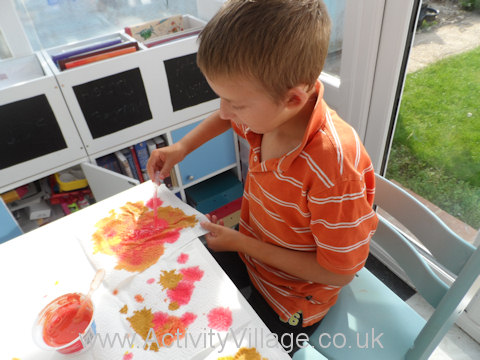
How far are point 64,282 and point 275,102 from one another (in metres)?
0.57

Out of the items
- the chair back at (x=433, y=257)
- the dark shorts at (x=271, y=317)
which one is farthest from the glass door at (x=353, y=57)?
the dark shorts at (x=271, y=317)

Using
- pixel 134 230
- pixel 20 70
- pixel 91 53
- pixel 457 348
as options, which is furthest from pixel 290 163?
pixel 20 70

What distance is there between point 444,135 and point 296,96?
877 mm

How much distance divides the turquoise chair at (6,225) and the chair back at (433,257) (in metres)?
1.17

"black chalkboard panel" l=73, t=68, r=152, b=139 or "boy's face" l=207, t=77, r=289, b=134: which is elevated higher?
"boy's face" l=207, t=77, r=289, b=134

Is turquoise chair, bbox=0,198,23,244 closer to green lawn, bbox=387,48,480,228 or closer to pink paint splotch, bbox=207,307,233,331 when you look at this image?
pink paint splotch, bbox=207,307,233,331

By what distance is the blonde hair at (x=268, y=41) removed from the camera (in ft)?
1.75

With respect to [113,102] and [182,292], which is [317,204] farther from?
[113,102]

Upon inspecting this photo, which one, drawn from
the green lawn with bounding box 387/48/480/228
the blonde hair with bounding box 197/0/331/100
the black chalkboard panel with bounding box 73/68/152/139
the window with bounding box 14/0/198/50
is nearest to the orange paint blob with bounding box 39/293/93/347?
the blonde hair with bounding box 197/0/331/100

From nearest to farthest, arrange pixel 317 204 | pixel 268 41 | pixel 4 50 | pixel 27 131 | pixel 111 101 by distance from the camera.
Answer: pixel 268 41 < pixel 317 204 < pixel 27 131 < pixel 111 101 < pixel 4 50

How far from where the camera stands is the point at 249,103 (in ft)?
1.98

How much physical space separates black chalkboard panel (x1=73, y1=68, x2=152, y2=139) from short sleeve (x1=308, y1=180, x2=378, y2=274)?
92cm

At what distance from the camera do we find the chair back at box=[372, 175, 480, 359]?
0.63 metres

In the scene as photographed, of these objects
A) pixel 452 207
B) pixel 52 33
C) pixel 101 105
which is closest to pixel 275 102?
pixel 101 105
